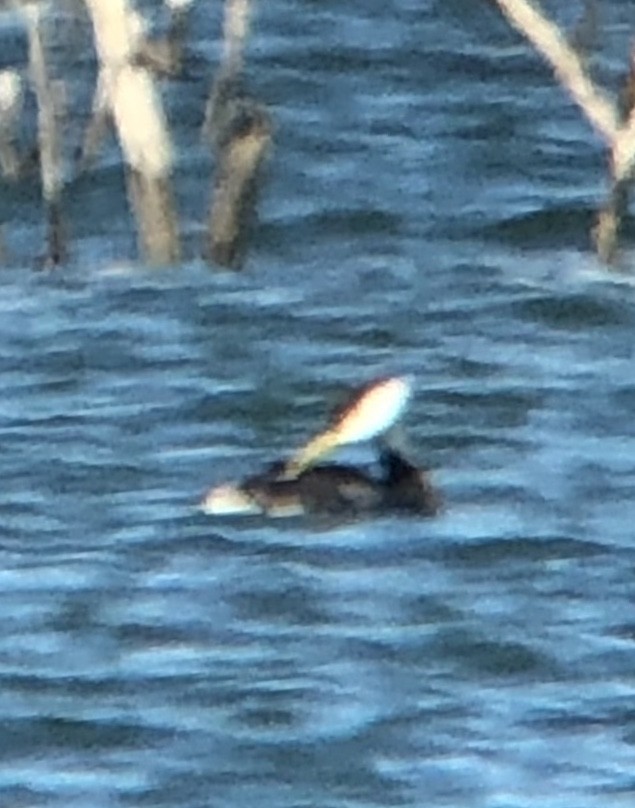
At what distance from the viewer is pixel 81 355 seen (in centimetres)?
925

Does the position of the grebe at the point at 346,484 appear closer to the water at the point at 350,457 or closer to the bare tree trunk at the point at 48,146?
the water at the point at 350,457

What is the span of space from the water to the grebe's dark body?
2.3 inches

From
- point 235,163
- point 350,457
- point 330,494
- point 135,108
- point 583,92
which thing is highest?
point 235,163

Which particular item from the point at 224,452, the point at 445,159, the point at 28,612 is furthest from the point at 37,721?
the point at 445,159

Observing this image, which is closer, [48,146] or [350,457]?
[350,457]

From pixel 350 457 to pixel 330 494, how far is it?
1.57ft

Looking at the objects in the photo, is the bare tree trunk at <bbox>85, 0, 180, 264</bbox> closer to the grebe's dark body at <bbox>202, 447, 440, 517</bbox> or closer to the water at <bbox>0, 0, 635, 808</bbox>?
the water at <bbox>0, 0, 635, 808</bbox>

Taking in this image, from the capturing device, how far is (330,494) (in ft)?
27.0

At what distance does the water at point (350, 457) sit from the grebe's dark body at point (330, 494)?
6 cm

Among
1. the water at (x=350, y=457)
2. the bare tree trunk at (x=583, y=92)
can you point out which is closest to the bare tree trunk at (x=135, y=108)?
the water at (x=350, y=457)

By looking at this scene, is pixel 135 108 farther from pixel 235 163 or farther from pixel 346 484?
pixel 346 484

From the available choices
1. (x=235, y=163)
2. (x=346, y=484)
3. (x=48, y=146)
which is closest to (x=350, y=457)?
(x=346, y=484)

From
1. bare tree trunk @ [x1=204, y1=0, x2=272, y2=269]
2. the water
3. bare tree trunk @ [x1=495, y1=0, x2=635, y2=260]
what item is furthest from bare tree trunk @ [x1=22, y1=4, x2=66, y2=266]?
bare tree trunk @ [x1=495, y1=0, x2=635, y2=260]

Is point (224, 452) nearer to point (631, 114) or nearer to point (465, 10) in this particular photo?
point (631, 114)
